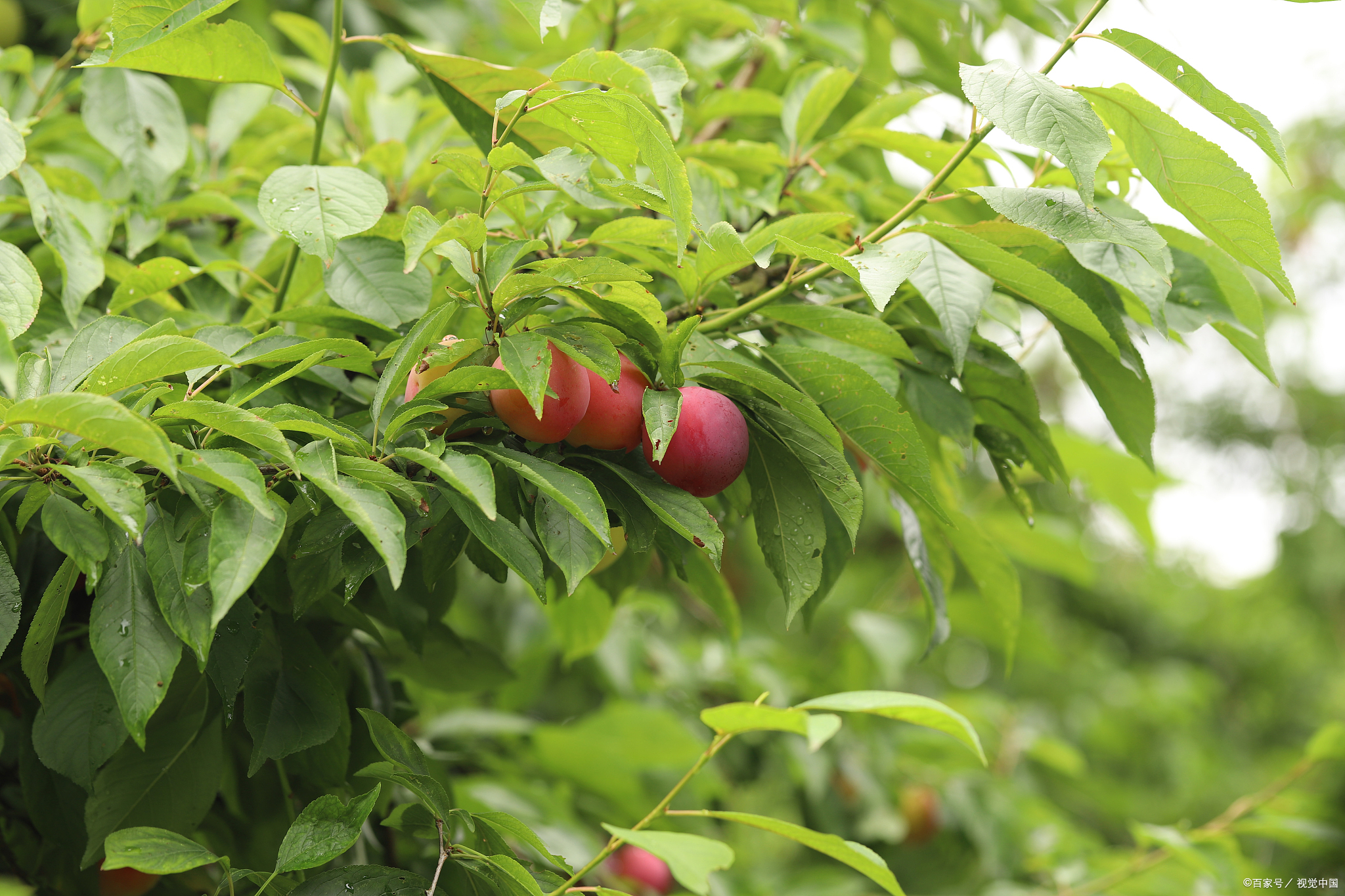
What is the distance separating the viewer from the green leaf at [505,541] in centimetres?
49

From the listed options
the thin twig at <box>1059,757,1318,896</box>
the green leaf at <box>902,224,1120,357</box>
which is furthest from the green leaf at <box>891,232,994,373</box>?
the thin twig at <box>1059,757,1318,896</box>

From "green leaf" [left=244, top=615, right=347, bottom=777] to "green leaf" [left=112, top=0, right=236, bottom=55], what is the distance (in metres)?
0.37

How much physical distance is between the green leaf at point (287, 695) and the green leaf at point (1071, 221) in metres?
0.53

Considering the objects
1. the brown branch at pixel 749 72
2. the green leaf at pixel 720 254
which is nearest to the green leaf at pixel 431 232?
the green leaf at pixel 720 254

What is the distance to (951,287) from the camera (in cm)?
62

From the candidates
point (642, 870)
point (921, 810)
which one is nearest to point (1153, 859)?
point (921, 810)

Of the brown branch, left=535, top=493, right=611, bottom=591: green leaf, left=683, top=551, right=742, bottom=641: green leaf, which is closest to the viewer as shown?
left=535, top=493, right=611, bottom=591: green leaf

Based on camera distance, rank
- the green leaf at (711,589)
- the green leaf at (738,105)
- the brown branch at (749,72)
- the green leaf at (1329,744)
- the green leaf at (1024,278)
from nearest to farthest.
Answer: the green leaf at (1024,278) → the green leaf at (711,589) → the green leaf at (738,105) → the brown branch at (749,72) → the green leaf at (1329,744)

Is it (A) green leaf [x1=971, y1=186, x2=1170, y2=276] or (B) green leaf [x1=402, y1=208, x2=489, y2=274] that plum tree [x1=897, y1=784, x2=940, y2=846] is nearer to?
(A) green leaf [x1=971, y1=186, x2=1170, y2=276]

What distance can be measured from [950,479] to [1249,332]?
10.7 inches

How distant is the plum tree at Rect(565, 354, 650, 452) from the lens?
0.56 m

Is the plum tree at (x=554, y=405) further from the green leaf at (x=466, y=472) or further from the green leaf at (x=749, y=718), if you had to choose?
the green leaf at (x=749, y=718)

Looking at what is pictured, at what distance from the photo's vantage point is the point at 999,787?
186 centimetres

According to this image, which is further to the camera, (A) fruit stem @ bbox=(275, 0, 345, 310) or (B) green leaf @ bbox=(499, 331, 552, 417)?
(A) fruit stem @ bbox=(275, 0, 345, 310)
